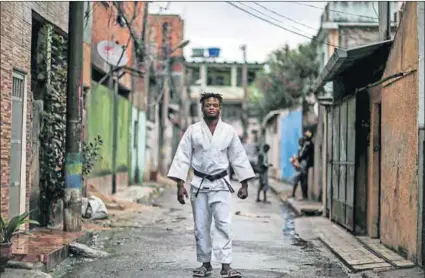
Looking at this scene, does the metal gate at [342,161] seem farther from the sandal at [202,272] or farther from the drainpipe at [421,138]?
the sandal at [202,272]

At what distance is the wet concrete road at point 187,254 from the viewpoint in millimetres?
8430

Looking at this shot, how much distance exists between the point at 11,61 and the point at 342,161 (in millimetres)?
6427

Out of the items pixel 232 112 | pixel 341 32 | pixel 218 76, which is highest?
pixel 218 76

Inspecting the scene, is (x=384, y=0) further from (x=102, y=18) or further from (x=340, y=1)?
(x=340, y=1)

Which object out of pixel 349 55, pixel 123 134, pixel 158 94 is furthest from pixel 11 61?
pixel 158 94

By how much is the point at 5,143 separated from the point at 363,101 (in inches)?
231

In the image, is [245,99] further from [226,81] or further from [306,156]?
[306,156]

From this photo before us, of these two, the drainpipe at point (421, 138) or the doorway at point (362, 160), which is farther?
the doorway at point (362, 160)

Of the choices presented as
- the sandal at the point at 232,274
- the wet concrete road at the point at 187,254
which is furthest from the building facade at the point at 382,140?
the sandal at the point at 232,274

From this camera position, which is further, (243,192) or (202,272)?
(243,192)

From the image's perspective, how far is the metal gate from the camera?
41.1ft

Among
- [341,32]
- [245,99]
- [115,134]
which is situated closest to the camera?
[115,134]

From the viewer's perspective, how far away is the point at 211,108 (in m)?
7.97

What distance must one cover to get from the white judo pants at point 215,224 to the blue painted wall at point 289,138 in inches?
823
